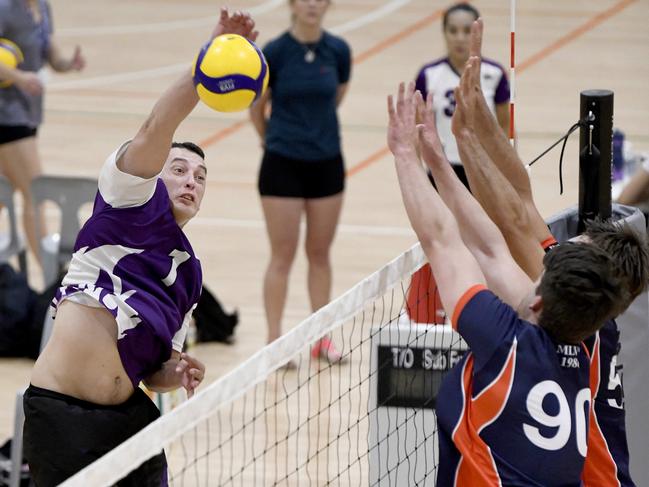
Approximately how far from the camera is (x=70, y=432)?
4.24 metres

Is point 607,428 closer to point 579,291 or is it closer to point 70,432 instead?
point 579,291

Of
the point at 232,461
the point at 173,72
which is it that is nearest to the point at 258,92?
the point at 232,461

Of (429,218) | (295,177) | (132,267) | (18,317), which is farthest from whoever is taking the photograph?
(18,317)

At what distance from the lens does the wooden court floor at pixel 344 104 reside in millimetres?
9297

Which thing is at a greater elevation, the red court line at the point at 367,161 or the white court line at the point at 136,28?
the white court line at the point at 136,28

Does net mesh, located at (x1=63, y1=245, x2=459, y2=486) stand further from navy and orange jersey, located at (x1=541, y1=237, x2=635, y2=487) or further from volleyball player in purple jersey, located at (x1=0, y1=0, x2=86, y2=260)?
volleyball player in purple jersey, located at (x1=0, y1=0, x2=86, y2=260)

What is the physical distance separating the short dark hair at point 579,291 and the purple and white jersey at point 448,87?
4.28m

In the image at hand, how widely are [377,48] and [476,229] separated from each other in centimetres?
1135

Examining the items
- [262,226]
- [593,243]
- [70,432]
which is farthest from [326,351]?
[593,243]

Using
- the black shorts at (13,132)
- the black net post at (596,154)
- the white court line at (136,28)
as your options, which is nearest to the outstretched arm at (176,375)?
the black net post at (596,154)

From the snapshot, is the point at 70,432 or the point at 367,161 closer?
the point at 70,432

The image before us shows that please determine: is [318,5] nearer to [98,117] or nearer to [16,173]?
[16,173]

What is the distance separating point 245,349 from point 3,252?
68.3 inches

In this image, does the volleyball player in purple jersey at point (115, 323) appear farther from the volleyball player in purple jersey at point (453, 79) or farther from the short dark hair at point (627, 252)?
the volleyball player in purple jersey at point (453, 79)
